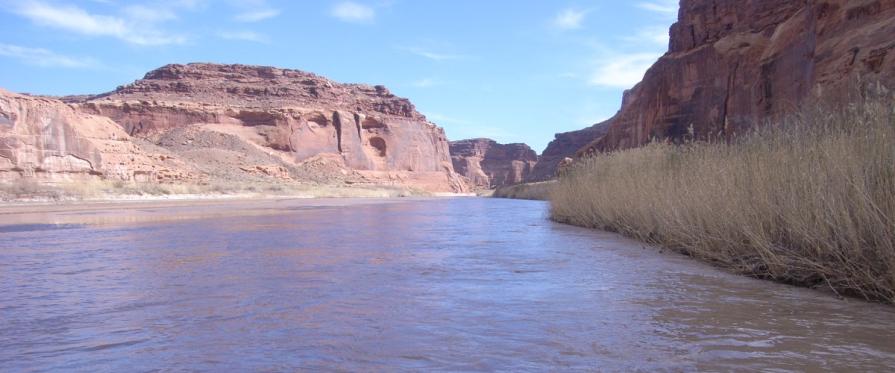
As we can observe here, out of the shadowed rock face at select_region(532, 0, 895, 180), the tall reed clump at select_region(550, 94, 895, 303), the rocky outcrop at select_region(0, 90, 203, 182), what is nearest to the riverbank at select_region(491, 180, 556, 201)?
the shadowed rock face at select_region(532, 0, 895, 180)

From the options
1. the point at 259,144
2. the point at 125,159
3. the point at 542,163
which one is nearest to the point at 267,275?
the point at 125,159

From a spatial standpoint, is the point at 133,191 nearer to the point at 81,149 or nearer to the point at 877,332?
the point at 81,149

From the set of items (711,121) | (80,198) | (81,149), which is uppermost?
(711,121)

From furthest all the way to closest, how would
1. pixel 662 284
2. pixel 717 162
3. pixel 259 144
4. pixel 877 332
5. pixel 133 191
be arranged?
pixel 259 144
pixel 133 191
pixel 717 162
pixel 662 284
pixel 877 332

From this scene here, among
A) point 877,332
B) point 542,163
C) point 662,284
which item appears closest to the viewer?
point 877,332

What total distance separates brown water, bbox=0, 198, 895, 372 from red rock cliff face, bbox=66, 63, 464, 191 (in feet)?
181

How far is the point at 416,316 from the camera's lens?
4.07m

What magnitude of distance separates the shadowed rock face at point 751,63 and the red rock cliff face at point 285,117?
1594 inches

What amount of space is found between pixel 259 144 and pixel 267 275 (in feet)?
233

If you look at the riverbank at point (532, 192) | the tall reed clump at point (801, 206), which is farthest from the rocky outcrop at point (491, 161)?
the tall reed clump at point (801, 206)

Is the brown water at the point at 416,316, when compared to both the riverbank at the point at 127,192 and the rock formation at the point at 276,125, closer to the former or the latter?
the riverbank at the point at 127,192

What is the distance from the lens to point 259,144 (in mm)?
73562

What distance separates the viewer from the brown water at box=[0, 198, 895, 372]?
3.04 meters

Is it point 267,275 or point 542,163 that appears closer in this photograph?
point 267,275
